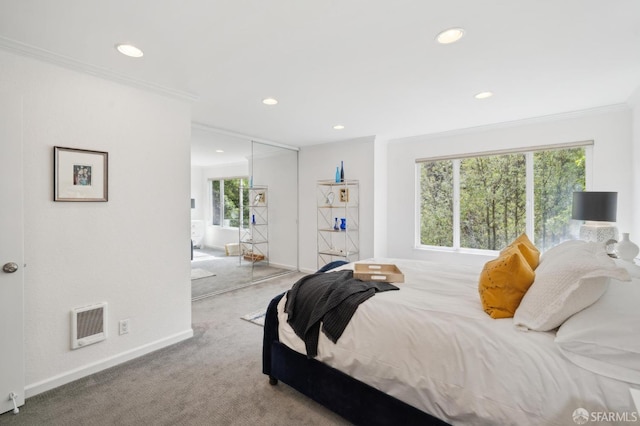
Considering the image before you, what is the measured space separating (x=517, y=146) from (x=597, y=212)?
4.71 ft

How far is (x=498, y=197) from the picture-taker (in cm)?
421

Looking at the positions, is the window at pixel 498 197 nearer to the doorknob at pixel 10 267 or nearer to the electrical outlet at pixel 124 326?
the electrical outlet at pixel 124 326

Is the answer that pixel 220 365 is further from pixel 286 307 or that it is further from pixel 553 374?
pixel 553 374

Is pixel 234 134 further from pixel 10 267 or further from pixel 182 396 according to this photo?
pixel 182 396

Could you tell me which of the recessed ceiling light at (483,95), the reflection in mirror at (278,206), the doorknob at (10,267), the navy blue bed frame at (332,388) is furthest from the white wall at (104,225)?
the recessed ceiling light at (483,95)

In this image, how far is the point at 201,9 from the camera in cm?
163

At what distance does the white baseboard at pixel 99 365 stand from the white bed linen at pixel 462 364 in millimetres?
1549

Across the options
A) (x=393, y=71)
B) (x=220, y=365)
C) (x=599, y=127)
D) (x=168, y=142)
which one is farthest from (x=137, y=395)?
(x=599, y=127)

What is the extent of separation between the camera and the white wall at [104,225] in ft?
6.79

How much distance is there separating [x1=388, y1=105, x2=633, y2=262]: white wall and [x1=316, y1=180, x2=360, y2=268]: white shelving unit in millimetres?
645

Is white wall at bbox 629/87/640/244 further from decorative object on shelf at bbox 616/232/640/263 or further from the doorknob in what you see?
the doorknob

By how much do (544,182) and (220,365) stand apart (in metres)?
4.47

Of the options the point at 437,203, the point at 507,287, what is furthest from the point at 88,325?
the point at 437,203

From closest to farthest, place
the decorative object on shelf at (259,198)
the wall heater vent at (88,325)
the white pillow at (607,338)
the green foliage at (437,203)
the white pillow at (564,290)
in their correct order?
1. the white pillow at (607,338)
2. the white pillow at (564,290)
3. the wall heater vent at (88,325)
4. the green foliage at (437,203)
5. the decorative object on shelf at (259,198)
